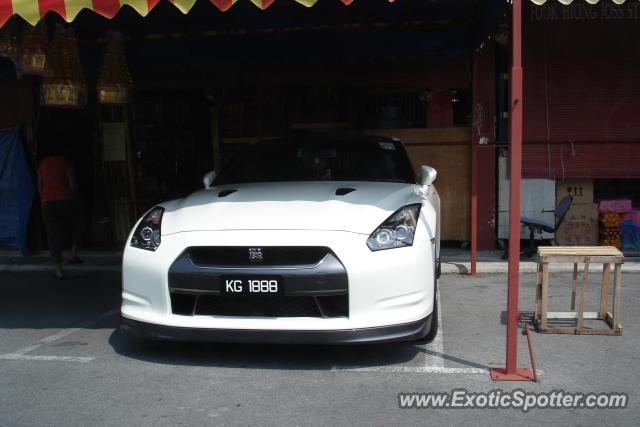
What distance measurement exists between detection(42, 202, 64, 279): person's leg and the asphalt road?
7.21 ft

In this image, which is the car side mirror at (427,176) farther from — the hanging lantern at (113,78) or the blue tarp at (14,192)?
the blue tarp at (14,192)

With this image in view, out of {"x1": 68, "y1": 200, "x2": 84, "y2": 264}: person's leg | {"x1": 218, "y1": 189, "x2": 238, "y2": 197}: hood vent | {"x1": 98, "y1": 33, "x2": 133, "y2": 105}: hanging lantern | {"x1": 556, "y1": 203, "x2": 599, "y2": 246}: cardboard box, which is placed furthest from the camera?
{"x1": 556, "y1": 203, "x2": 599, "y2": 246}: cardboard box

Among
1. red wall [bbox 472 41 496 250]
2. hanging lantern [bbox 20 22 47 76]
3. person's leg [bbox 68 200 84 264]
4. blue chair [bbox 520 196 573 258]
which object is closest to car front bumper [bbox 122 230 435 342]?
hanging lantern [bbox 20 22 47 76]

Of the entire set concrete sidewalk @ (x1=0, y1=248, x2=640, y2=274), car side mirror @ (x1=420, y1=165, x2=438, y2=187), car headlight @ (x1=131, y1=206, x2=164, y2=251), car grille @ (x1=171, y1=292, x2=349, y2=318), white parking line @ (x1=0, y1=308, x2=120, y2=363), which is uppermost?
car side mirror @ (x1=420, y1=165, x2=438, y2=187)

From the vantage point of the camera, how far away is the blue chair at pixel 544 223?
26.0 feet

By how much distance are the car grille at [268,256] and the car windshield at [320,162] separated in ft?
4.87

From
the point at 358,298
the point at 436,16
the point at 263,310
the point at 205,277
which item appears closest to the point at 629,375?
the point at 358,298

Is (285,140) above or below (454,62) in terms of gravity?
below

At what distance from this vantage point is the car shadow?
4168 millimetres

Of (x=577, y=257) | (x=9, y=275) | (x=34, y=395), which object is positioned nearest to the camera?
(x=34, y=395)

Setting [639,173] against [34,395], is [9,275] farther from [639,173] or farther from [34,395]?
[639,173]

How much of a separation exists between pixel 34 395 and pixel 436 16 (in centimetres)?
577

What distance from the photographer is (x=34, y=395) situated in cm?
374

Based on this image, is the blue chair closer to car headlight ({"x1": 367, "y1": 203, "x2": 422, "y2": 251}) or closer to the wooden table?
the wooden table
